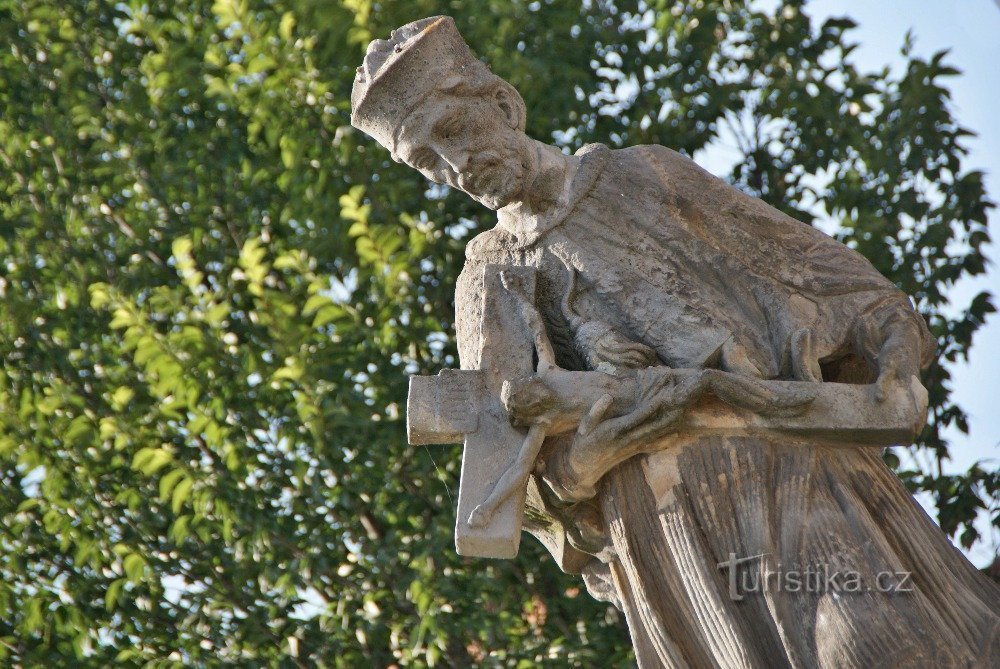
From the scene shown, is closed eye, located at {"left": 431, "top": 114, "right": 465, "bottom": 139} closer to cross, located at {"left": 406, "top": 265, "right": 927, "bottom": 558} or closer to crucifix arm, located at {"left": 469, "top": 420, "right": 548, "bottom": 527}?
cross, located at {"left": 406, "top": 265, "right": 927, "bottom": 558}

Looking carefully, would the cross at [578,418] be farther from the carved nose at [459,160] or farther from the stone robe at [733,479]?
the carved nose at [459,160]

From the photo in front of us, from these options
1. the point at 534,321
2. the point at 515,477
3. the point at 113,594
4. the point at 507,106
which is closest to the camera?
the point at 515,477

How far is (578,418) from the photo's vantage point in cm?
371

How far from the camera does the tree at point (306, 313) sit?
21.0 ft

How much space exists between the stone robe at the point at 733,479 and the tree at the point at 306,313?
2.22 m

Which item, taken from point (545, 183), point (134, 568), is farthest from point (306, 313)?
point (545, 183)

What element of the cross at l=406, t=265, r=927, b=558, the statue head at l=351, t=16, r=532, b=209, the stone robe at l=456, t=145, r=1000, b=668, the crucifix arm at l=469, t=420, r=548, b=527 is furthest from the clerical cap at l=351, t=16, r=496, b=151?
the crucifix arm at l=469, t=420, r=548, b=527

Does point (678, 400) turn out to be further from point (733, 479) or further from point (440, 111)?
point (440, 111)

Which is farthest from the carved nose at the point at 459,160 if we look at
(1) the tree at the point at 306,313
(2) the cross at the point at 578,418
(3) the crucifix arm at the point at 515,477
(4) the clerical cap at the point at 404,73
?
(1) the tree at the point at 306,313

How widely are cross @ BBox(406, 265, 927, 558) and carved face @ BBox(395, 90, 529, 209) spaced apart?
1.50 feet

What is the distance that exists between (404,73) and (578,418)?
34.0 inches

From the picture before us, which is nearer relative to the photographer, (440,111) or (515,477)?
(515,477)

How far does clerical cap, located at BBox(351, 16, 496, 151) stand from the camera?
3910 mm

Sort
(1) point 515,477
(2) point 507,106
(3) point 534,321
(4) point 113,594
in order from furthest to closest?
(4) point 113,594 → (2) point 507,106 → (3) point 534,321 → (1) point 515,477
